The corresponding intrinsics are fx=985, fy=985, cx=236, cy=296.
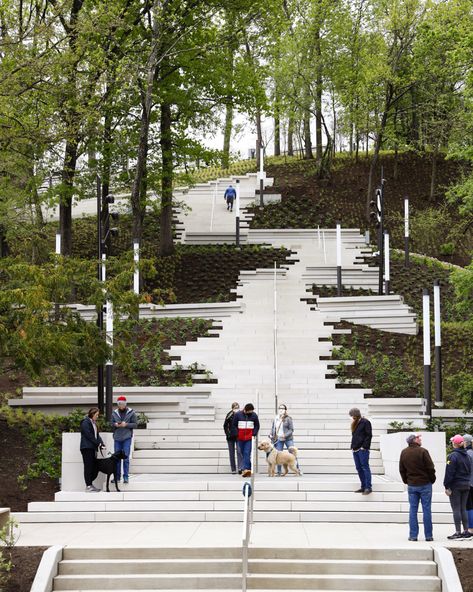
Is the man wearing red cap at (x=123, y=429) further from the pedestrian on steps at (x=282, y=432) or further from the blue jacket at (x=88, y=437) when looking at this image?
the pedestrian on steps at (x=282, y=432)

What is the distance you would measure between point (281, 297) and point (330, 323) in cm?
337

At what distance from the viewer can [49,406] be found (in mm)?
22172

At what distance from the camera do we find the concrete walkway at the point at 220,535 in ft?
42.8

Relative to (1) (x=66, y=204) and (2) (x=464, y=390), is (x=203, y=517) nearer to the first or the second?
(2) (x=464, y=390)

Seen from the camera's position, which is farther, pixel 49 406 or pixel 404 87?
pixel 404 87

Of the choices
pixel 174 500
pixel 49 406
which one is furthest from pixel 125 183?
pixel 174 500

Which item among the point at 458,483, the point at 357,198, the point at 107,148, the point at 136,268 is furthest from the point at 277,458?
the point at 357,198

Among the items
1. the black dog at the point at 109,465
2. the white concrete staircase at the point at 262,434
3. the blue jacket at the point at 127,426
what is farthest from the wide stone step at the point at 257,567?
the blue jacket at the point at 127,426

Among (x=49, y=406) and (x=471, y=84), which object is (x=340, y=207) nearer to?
(x=471, y=84)

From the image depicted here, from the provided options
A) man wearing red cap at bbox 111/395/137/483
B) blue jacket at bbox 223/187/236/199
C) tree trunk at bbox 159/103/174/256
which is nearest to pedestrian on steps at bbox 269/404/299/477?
man wearing red cap at bbox 111/395/137/483

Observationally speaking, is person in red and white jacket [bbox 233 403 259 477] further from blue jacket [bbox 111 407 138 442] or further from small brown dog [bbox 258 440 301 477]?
blue jacket [bbox 111 407 138 442]

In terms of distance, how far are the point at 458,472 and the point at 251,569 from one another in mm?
3289

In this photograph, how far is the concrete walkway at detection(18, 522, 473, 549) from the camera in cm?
1303

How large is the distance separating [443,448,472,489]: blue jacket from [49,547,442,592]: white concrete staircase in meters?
1.40
